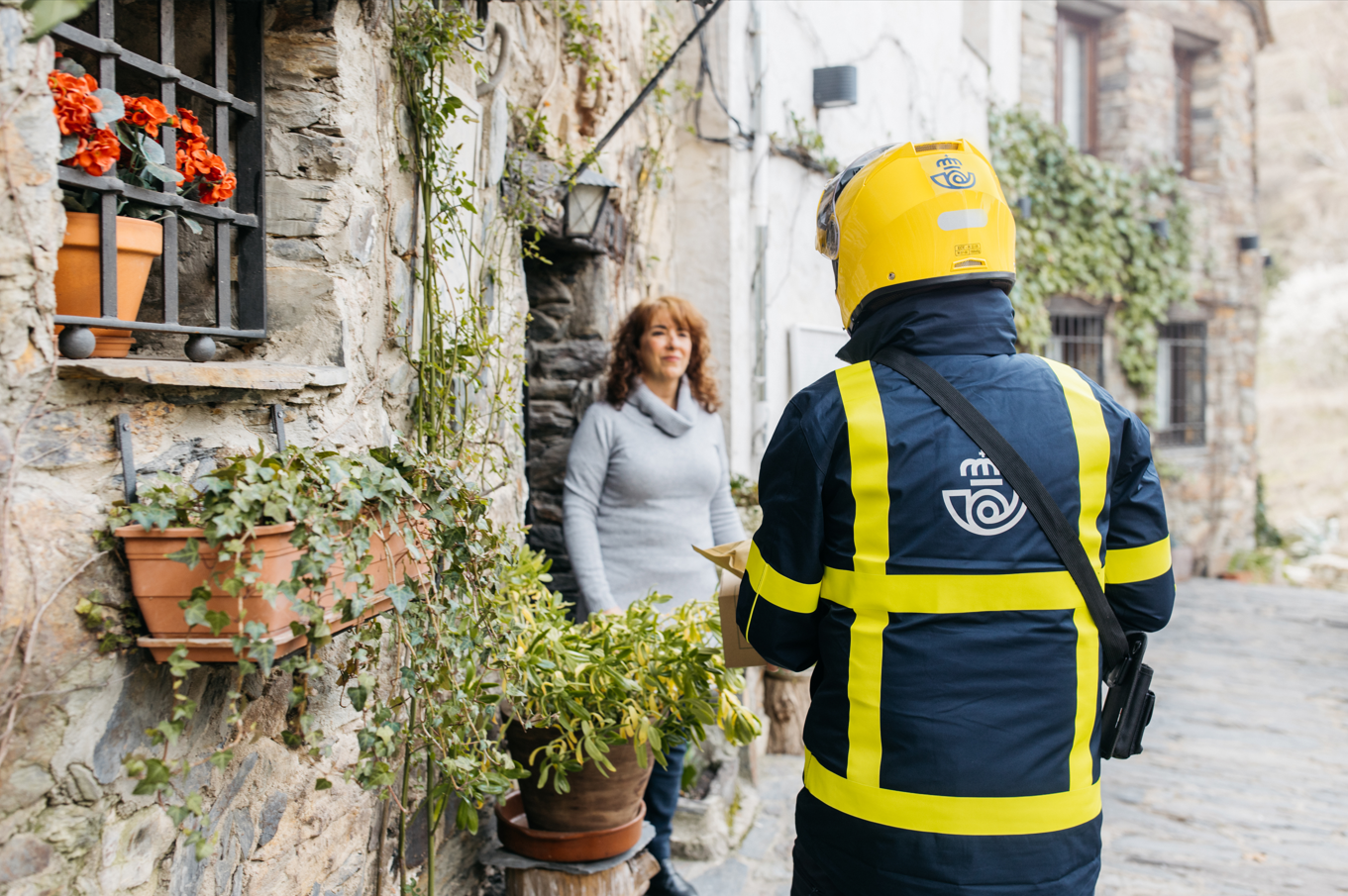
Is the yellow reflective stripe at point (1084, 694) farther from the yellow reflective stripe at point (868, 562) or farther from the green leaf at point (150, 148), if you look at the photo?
the green leaf at point (150, 148)

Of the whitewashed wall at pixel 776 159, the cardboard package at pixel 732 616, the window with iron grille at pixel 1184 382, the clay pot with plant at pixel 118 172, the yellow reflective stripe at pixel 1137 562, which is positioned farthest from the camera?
the window with iron grille at pixel 1184 382

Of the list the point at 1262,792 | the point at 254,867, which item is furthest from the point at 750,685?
the point at 254,867

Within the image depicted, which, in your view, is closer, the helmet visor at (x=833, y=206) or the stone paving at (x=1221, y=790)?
the helmet visor at (x=833, y=206)

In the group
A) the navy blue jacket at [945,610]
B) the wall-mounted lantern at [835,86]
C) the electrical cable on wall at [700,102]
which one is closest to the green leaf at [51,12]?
the navy blue jacket at [945,610]

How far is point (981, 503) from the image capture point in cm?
141

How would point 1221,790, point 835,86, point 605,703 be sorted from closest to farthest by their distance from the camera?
point 605,703 → point 1221,790 → point 835,86

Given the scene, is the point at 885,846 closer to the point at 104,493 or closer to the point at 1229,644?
the point at 104,493

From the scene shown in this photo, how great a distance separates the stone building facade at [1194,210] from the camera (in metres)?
9.27

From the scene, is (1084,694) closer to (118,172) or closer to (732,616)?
(732,616)

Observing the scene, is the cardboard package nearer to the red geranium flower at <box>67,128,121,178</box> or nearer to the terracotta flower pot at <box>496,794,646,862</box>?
the terracotta flower pot at <box>496,794,646,862</box>

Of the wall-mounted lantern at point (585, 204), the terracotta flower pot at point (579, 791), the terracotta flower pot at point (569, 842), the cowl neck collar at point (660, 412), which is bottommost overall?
the terracotta flower pot at point (569, 842)

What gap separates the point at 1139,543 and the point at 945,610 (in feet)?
1.32

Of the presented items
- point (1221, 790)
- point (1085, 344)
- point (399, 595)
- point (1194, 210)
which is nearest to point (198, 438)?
point (399, 595)

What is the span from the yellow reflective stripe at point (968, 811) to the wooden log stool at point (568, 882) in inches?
46.7
